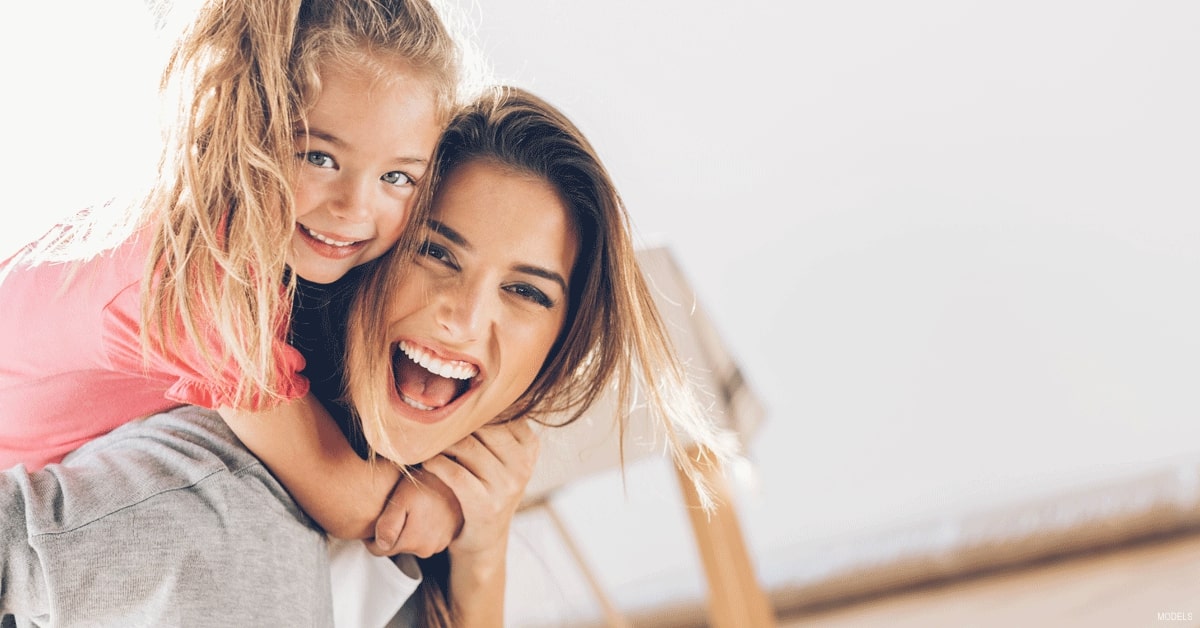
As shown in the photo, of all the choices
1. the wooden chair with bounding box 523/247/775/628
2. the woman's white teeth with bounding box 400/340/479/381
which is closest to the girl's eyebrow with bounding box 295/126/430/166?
the woman's white teeth with bounding box 400/340/479/381

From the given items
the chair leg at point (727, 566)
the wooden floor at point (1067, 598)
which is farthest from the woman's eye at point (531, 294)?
the wooden floor at point (1067, 598)

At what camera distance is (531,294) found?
1.89 feet

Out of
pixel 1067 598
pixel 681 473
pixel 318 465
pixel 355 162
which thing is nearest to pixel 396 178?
pixel 355 162

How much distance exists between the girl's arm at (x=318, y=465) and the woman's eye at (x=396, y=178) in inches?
4.6

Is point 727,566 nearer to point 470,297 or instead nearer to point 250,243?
point 470,297

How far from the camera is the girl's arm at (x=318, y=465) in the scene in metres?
0.53

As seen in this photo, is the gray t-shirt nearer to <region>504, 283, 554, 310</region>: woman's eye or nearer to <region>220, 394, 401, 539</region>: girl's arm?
<region>220, 394, 401, 539</region>: girl's arm

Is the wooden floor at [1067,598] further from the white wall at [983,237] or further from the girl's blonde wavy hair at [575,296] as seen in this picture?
the girl's blonde wavy hair at [575,296]

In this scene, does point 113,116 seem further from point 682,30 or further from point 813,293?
point 813,293

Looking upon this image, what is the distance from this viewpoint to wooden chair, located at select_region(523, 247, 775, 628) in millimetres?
729

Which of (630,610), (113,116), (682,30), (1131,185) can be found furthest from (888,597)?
(113,116)

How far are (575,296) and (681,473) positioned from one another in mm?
217

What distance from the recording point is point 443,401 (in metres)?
0.57

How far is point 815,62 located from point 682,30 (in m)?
0.55
